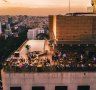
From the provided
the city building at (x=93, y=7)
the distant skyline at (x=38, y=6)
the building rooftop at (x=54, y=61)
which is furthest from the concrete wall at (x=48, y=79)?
the city building at (x=93, y=7)

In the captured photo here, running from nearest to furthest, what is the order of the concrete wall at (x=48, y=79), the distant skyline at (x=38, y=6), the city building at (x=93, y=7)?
the distant skyline at (x=38, y=6) → the concrete wall at (x=48, y=79) → the city building at (x=93, y=7)

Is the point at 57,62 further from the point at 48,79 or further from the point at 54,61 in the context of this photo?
the point at 48,79

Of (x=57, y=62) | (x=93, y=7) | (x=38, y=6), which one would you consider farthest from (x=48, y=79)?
(x=93, y=7)

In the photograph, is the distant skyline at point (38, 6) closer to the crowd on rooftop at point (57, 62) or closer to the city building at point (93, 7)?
the city building at point (93, 7)

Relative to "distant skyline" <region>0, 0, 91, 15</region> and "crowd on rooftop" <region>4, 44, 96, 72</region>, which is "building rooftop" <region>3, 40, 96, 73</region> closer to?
"crowd on rooftop" <region>4, 44, 96, 72</region>
